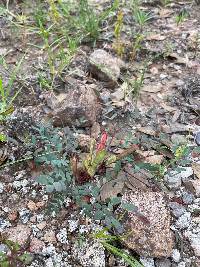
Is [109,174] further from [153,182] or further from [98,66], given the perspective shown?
[98,66]

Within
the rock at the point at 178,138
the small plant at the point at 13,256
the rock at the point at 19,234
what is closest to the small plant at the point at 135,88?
the rock at the point at 178,138

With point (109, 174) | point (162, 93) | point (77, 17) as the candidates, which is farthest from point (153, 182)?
point (77, 17)

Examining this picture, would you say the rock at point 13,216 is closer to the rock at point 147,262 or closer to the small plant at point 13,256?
the small plant at point 13,256

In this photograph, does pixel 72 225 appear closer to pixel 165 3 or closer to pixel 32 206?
pixel 32 206

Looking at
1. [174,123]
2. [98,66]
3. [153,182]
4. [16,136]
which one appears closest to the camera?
[153,182]

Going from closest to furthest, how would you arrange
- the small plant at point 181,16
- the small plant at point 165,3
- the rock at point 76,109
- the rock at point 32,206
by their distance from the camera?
the rock at point 32,206, the rock at point 76,109, the small plant at point 181,16, the small plant at point 165,3

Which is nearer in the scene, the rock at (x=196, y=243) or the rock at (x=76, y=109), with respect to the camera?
the rock at (x=196, y=243)

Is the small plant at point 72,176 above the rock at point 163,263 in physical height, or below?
above
